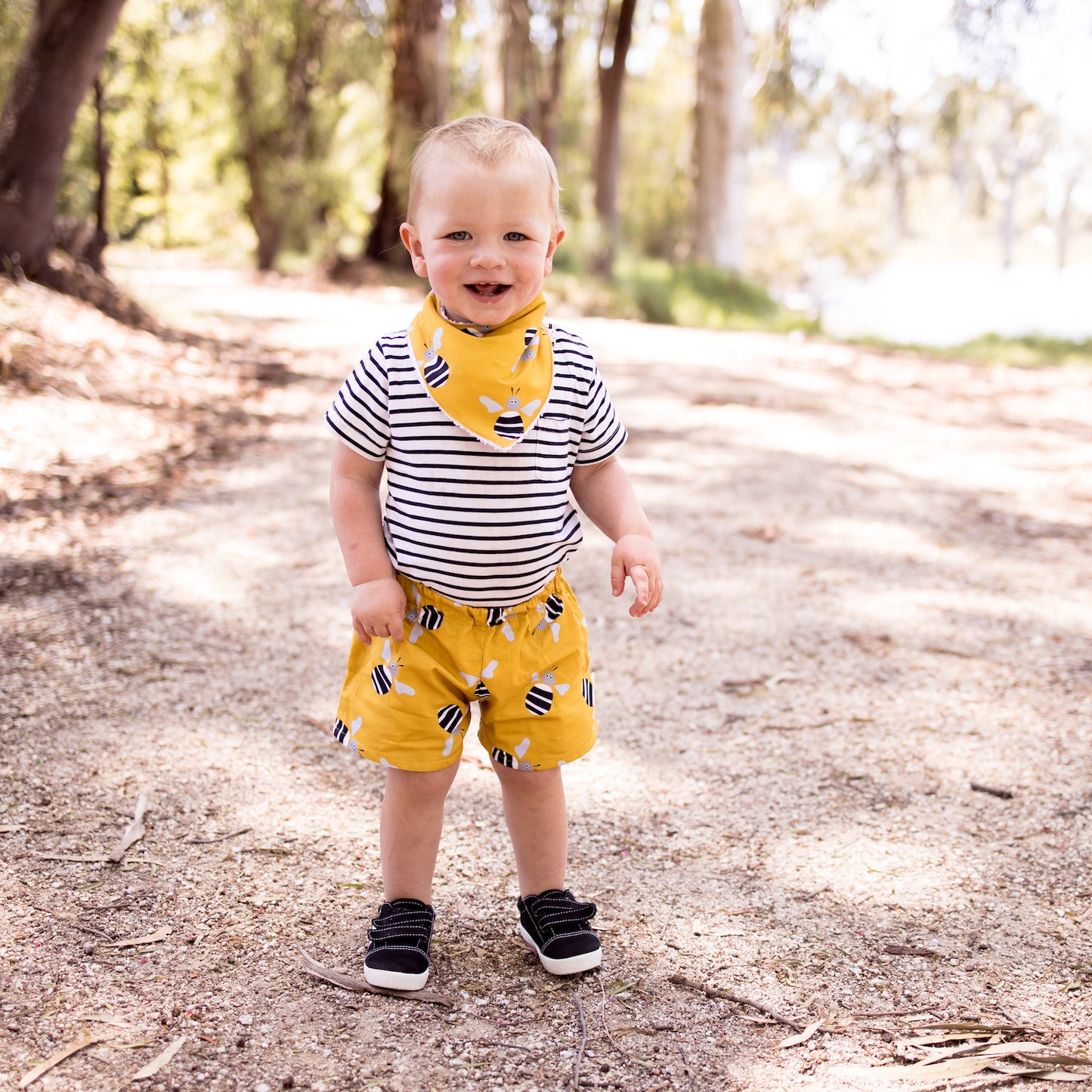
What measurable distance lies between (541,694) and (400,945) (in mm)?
454

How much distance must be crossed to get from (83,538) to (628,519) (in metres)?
2.59

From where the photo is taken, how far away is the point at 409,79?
11.5m

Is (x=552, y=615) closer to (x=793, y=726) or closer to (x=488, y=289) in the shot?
(x=488, y=289)

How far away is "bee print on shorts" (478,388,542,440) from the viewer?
1.59 metres

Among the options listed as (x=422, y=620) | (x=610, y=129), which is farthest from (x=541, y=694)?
(x=610, y=129)

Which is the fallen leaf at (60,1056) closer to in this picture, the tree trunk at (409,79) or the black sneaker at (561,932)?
the black sneaker at (561,932)

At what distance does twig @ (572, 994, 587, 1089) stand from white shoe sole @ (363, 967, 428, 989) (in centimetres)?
24

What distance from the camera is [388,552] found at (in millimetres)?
1686

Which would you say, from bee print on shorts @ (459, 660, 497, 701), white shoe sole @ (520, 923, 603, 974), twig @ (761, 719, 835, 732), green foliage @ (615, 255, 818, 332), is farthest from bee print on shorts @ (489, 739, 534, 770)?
green foliage @ (615, 255, 818, 332)

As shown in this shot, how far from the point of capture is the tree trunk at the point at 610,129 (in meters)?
11.4

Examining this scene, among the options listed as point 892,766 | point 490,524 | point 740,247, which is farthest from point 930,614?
point 740,247

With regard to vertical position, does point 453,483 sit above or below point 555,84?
below

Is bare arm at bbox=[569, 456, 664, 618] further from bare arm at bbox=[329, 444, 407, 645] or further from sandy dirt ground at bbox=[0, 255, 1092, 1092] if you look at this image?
sandy dirt ground at bbox=[0, 255, 1092, 1092]

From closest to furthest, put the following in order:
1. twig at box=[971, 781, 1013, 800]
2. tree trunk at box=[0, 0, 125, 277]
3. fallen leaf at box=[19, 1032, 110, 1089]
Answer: fallen leaf at box=[19, 1032, 110, 1089]
twig at box=[971, 781, 1013, 800]
tree trunk at box=[0, 0, 125, 277]
